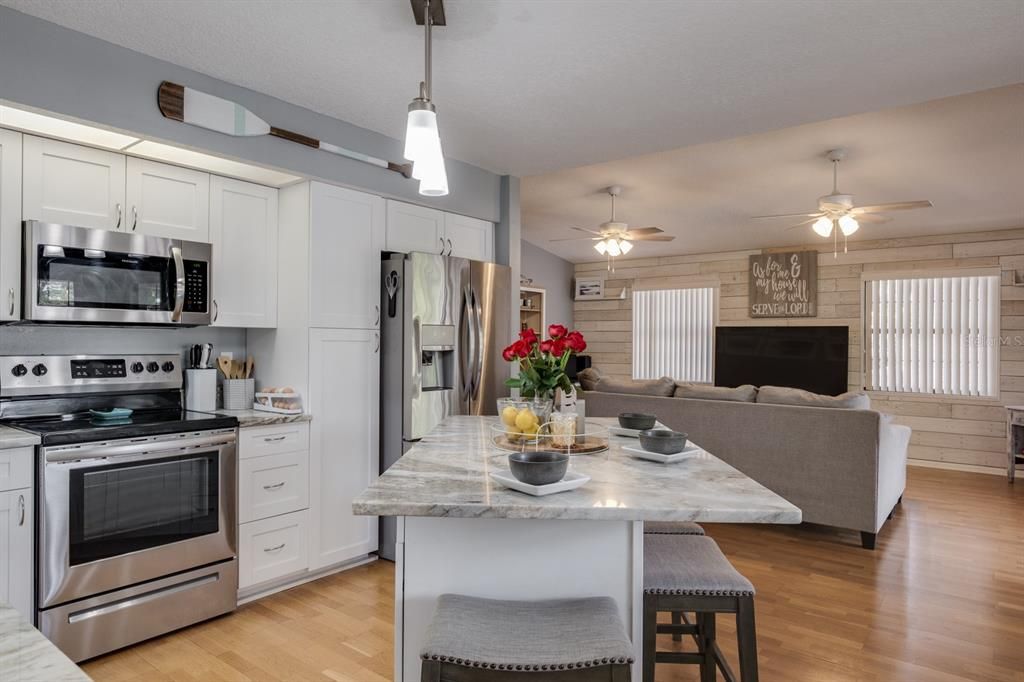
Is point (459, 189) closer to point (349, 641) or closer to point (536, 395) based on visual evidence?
point (536, 395)

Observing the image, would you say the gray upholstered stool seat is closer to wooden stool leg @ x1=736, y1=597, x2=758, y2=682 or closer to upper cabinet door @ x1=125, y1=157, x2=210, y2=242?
wooden stool leg @ x1=736, y1=597, x2=758, y2=682

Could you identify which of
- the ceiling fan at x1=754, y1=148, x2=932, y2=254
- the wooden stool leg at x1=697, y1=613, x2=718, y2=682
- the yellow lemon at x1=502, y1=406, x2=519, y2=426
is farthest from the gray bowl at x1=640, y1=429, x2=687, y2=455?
the ceiling fan at x1=754, y1=148, x2=932, y2=254

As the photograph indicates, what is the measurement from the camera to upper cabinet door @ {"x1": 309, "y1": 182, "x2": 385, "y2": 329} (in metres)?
3.30

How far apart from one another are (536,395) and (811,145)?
132 inches

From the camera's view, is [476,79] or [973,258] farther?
[973,258]

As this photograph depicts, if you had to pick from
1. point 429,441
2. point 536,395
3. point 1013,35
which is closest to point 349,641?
point 429,441

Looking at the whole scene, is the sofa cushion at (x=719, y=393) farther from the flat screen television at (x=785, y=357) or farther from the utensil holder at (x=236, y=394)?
the utensil holder at (x=236, y=394)

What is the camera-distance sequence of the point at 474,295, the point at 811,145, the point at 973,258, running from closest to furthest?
1. the point at 474,295
2. the point at 811,145
3. the point at 973,258

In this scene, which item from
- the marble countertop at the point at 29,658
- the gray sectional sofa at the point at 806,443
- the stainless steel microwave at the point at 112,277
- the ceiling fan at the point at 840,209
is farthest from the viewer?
the ceiling fan at the point at 840,209

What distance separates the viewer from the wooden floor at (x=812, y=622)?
7.84 feet

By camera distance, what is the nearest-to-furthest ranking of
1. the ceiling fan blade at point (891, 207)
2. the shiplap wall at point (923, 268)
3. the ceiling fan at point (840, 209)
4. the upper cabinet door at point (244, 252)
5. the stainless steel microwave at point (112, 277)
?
the stainless steel microwave at point (112, 277)
the upper cabinet door at point (244, 252)
the ceiling fan blade at point (891, 207)
the ceiling fan at point (840, 209)
the shiplap wall at point (923, 268)

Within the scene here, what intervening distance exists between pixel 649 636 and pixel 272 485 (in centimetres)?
213

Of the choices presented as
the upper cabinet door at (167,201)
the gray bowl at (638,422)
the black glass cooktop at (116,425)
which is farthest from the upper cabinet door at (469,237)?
the gray bowl at (638,422)

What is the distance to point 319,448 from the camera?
3324 mm
